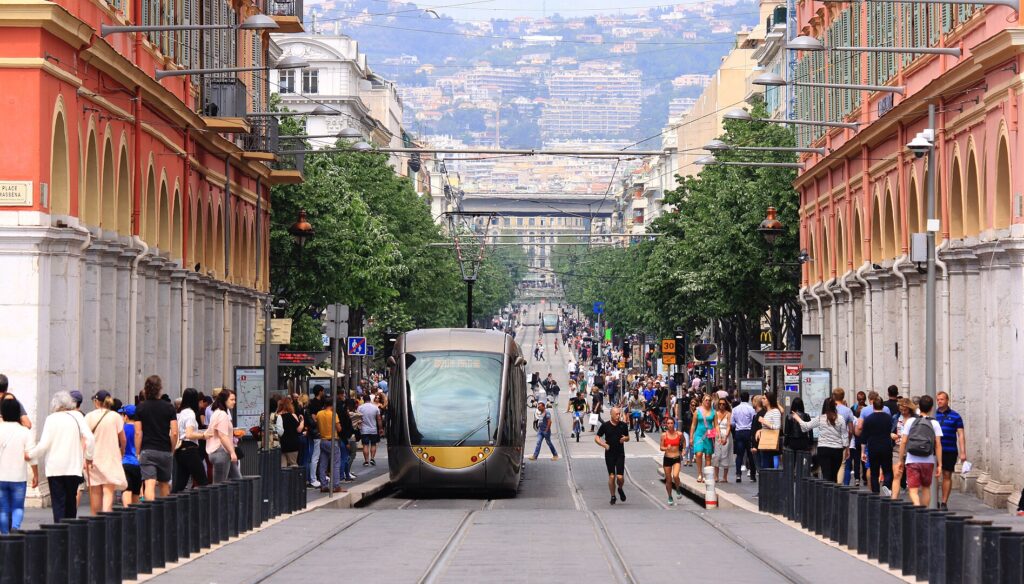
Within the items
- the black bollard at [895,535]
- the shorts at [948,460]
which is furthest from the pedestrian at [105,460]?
the shorts at [948,460]

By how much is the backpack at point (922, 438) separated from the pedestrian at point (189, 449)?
8.57m

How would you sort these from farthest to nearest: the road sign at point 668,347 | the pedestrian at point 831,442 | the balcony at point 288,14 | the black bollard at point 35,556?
the road sign at point 668,347, the balcony at point 288,14, the pedestrian at point 831,442, the black bollard at point 35,556

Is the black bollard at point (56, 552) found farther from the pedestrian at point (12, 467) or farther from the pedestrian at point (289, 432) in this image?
the pedestrian at point (289, 432)

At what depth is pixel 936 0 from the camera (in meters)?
28.5

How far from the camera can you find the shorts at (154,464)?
2394 cm

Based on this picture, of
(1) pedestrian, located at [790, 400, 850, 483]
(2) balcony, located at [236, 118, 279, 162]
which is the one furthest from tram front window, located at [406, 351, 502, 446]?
(2) balcony, located at [236, 118, 279, 162]

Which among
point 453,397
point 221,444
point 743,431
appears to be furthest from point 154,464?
point 743,431

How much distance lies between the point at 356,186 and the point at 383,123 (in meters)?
67.2

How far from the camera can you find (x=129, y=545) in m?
18.3

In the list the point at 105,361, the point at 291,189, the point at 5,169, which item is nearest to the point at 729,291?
the point at 291,189

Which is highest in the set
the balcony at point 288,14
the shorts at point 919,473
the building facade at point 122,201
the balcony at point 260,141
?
the balcony at point 288,14

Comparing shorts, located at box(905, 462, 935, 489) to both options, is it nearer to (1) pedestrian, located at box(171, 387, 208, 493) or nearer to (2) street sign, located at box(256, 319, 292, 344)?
(1) pedestrian, located at box(171, 387, 208, 493)

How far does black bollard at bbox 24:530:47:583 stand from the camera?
14.6 metres

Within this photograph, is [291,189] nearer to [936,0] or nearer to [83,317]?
[83,317]
